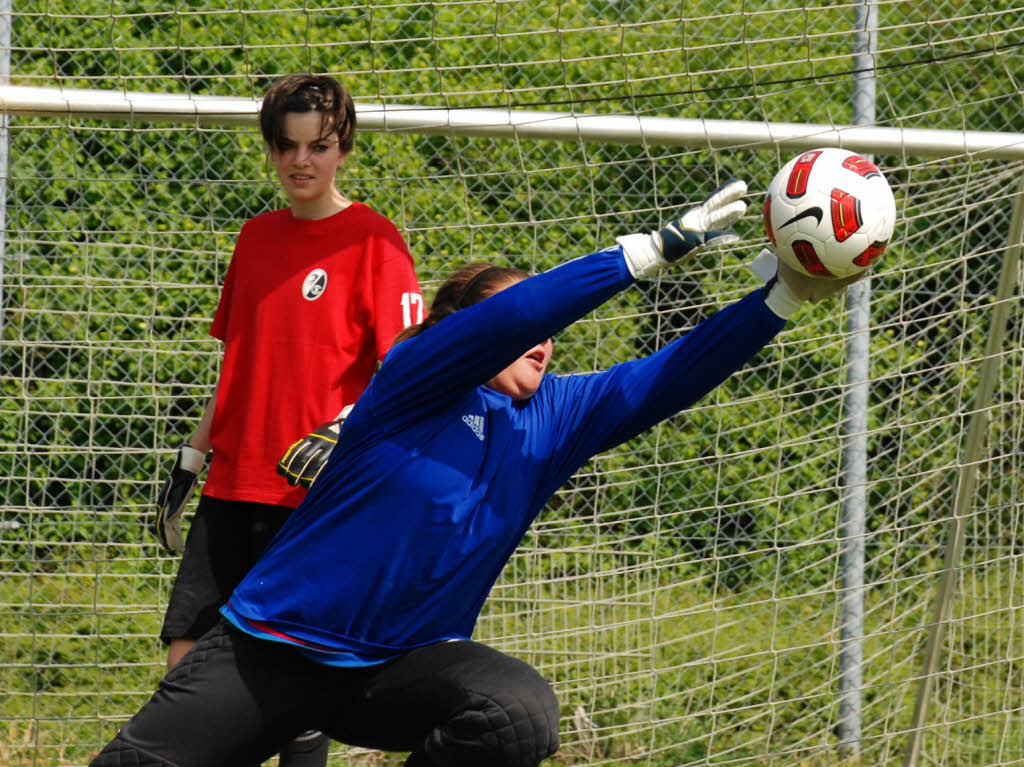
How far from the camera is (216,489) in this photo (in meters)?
3.21

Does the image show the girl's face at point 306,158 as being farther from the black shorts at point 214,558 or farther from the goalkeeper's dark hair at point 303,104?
the black shorts at point 214,558

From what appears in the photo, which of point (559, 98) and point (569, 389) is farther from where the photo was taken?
point (559, 98)

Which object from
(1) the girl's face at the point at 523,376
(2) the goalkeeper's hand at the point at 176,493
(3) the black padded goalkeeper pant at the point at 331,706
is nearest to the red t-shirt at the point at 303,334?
(2) the goalkeeper's hand at the point at 176,493

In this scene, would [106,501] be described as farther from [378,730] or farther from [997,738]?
[997,738]

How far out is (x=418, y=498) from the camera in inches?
92.6

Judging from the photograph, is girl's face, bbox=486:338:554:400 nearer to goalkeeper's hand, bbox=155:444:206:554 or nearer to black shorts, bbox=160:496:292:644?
black shorts, bbox=160:496:292:644

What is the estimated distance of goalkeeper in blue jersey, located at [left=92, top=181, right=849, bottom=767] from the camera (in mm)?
2336

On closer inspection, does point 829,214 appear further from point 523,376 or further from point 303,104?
point 303,104

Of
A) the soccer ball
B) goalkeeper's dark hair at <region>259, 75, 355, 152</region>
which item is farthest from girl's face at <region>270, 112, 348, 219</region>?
the soccer ball

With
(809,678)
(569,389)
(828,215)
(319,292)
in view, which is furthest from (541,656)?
(828,215)

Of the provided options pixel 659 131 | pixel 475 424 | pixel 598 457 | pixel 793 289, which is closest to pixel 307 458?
pixel 475 424

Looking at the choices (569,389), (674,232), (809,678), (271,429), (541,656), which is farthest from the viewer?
(809,678)

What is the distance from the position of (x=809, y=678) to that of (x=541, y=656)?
44.7 inches

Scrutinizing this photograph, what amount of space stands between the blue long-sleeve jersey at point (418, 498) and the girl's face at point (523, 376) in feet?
0.12
